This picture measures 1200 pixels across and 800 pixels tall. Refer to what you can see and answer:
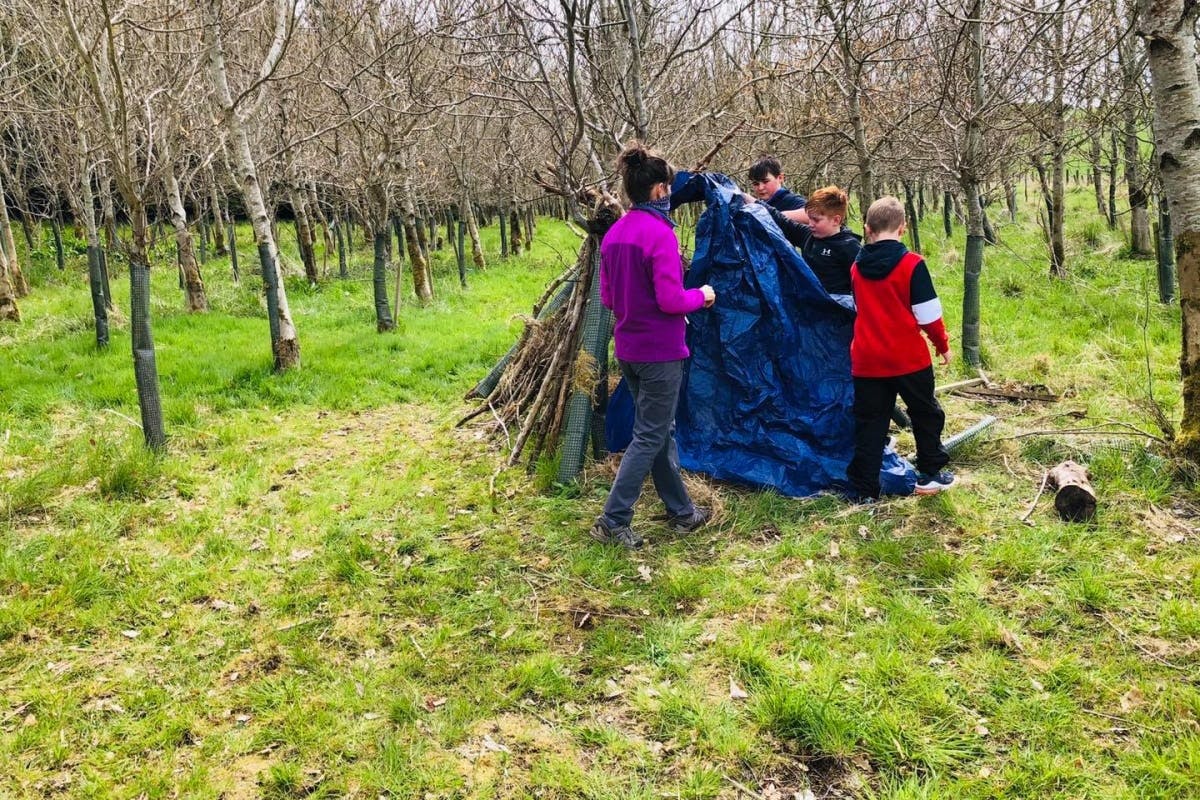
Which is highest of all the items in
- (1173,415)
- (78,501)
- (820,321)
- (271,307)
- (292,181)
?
(292,181)

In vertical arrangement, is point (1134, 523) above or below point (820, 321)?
below

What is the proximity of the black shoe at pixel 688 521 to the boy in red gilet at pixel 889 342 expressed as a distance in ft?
3.24

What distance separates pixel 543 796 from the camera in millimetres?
2656

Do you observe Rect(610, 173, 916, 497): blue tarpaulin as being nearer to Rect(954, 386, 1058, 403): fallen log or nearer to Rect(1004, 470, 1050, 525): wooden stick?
Rect(1004, 470, 1050, 525): wooden stick

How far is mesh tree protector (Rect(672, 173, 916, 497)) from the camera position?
474cm

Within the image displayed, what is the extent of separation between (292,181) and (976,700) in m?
16.2

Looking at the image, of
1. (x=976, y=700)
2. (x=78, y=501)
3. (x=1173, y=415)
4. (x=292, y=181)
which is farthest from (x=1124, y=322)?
(x=292, y=181)

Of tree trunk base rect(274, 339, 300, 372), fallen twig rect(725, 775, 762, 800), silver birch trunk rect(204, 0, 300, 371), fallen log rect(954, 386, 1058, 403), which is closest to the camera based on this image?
fallen twig rect(725, 775, 762, 800)

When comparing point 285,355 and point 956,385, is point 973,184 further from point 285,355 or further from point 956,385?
point 285,355

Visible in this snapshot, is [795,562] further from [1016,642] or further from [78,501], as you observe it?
[78,501]

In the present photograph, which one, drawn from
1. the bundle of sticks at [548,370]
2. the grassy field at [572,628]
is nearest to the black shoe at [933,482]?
the grassy field at [572,628]

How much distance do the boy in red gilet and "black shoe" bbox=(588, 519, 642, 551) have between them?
143cm

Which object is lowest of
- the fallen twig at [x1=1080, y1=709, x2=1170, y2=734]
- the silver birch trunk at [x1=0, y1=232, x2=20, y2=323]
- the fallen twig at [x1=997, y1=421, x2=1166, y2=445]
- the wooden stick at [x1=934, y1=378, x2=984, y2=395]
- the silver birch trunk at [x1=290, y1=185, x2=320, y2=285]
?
the fallen twig at [x1=1080, y1=709, x2=1170, y2=734]

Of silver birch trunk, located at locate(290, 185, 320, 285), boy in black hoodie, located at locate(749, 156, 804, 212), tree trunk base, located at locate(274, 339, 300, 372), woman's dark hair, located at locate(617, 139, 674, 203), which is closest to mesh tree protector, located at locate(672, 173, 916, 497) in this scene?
boy in black hoodie, located at locate(749, 156, 804, 212)
